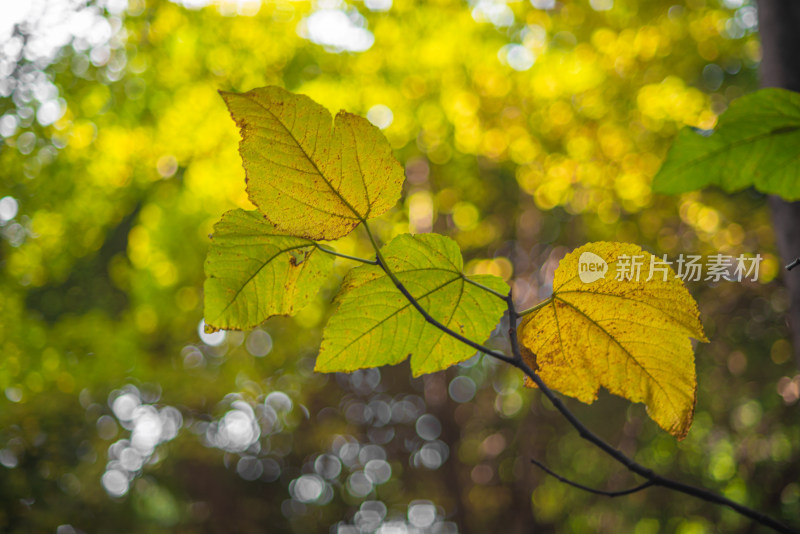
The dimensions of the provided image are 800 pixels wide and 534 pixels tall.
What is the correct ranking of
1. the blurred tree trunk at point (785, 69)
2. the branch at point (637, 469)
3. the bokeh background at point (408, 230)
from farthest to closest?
the bokeh background at point (408, 230) < the blurred tree trunk at point (785, 69) < the branch at point (637, 469)

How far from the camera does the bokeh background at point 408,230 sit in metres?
1.98

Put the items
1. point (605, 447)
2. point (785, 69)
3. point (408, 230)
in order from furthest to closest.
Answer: point (408, 230) < point (785, 69) < point (605, 447)

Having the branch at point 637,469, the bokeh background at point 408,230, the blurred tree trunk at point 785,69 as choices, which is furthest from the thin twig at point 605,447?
the bokeh background at point 408,230

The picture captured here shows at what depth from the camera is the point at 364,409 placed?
98.3 inches

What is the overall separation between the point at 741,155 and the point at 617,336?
127 mm

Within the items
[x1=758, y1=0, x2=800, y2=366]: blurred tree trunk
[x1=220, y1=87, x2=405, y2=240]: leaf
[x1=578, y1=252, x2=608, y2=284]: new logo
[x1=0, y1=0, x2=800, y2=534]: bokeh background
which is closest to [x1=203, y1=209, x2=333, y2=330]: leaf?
[x1=220, y1=87, x2=405, y2=240]: leaf

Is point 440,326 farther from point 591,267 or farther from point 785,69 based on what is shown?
point 785,69

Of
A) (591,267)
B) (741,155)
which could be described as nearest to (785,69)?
(741,155)

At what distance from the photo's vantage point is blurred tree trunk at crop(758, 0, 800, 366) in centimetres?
58

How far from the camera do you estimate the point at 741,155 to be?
269 mm

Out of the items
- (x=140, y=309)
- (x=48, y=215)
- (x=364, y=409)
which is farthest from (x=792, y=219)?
(x=140, y=309)

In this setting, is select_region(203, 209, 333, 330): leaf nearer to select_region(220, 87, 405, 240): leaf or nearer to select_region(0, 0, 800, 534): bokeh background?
select_region(220, 87, 405, 240): leaf

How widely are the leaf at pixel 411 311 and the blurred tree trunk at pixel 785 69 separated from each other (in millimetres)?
515

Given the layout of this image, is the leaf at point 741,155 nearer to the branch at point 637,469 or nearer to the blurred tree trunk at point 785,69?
the branch at point 637,469
